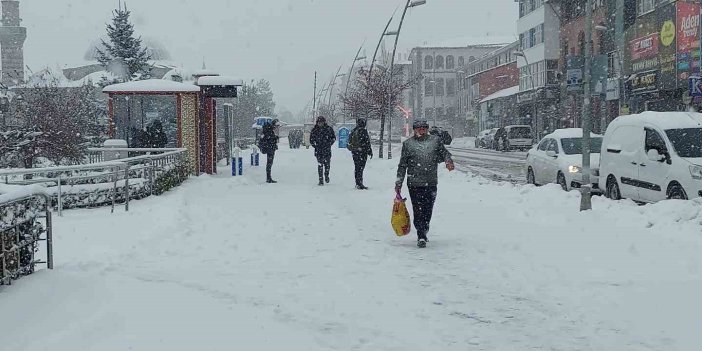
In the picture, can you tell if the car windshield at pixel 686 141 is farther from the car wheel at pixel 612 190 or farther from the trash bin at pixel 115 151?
the trash bin at pixel 115 151

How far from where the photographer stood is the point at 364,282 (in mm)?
7383

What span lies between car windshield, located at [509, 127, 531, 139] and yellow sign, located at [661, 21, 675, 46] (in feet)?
49.3

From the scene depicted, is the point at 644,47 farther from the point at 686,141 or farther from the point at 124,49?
the point at 124,49

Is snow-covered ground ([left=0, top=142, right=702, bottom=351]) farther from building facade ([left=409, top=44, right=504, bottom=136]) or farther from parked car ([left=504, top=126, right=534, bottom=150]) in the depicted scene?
building facade ([left=409, top=44, right=504, bottom=136])

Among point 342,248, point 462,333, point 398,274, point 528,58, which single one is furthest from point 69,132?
point 528,58

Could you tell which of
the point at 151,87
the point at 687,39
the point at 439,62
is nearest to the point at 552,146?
the point at 151,87

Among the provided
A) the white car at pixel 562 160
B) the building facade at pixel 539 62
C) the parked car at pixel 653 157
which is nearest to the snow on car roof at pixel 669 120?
the parked car at pixel 653 157

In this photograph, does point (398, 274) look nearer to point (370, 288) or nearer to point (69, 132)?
point (370, 288)

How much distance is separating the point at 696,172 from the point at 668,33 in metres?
23.8

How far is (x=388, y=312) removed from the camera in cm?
615

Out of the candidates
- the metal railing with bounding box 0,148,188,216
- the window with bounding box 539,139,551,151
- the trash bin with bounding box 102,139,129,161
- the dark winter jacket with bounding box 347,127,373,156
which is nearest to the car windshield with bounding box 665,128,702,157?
the window with bounding box 539,139,551,151

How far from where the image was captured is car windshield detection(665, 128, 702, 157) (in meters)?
12.4

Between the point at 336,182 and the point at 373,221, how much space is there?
8607mm

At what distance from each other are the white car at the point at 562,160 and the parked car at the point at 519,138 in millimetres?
28977
